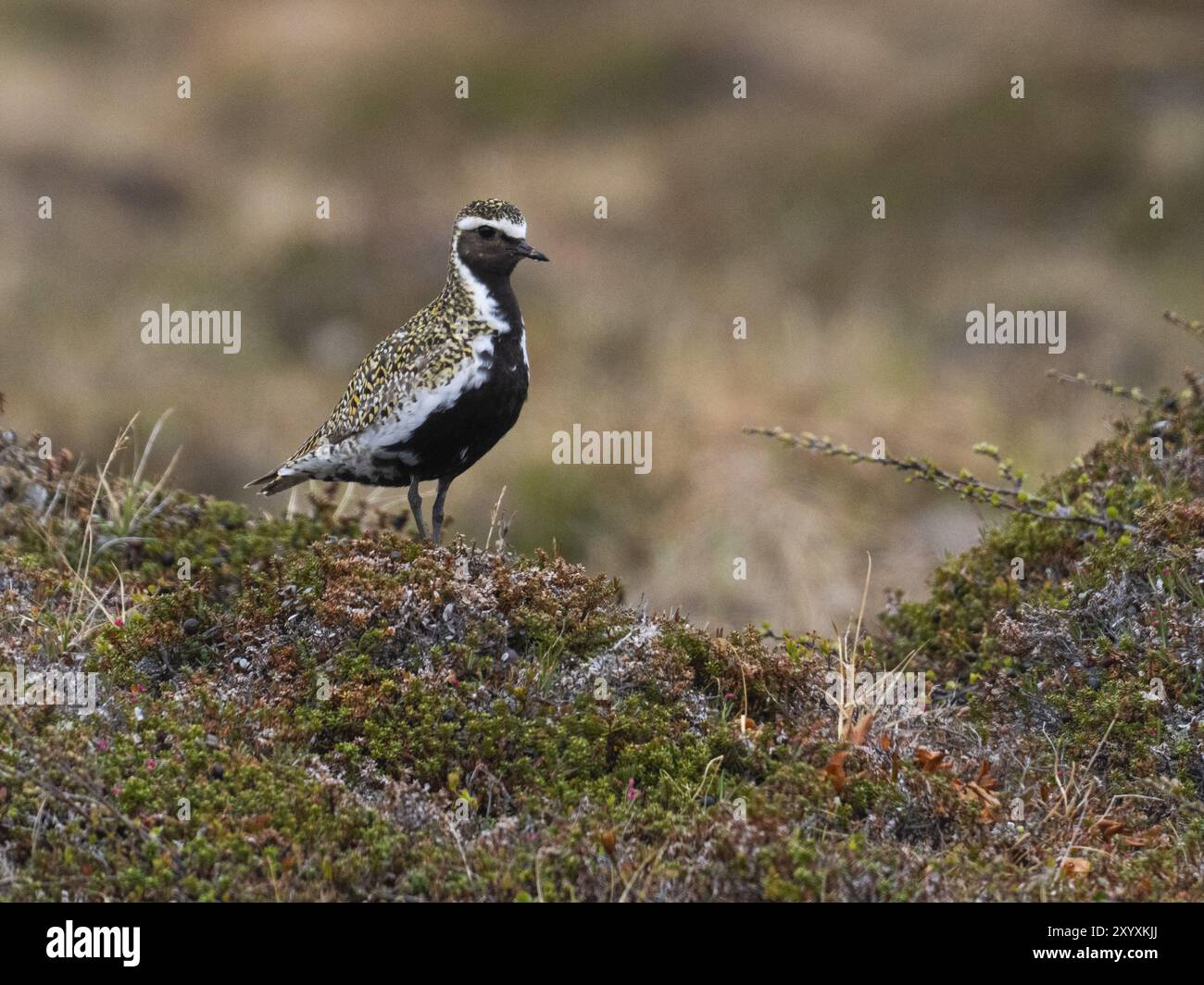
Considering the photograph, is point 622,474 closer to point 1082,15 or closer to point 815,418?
point 815,418

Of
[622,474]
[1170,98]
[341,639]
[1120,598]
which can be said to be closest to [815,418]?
[622,474]

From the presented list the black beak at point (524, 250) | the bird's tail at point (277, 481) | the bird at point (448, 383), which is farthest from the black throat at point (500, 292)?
the bird's tail at point (277, 481)

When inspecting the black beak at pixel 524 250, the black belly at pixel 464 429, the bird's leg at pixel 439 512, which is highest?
the black beak at pixel 524 250

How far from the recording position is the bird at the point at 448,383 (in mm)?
8227

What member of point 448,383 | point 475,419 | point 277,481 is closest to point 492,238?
point 448,383

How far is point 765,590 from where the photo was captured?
1591 centimetres

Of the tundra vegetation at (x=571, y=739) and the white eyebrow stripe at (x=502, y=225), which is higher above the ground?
the white eyebrow stripe at (x=502, y=225)

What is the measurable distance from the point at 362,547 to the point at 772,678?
2146mm

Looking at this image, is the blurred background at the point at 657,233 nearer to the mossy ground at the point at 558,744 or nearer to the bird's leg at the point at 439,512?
the bird's leg at the point at 439,512

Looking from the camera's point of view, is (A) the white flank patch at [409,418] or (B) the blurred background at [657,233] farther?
(B) the blurred background at [657,233]

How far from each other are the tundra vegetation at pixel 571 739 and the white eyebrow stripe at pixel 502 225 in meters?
1.70

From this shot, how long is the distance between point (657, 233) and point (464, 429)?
67.2ft

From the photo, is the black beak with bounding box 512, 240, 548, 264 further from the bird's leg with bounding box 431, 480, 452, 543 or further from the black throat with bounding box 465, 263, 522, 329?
the bird's leg with bounding box 431, 480, 452, 543

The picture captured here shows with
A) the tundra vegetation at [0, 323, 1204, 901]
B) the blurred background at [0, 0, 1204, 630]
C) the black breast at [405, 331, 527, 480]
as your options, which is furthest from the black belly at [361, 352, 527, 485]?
the blurred background at [0, 0, 1204, 630]
